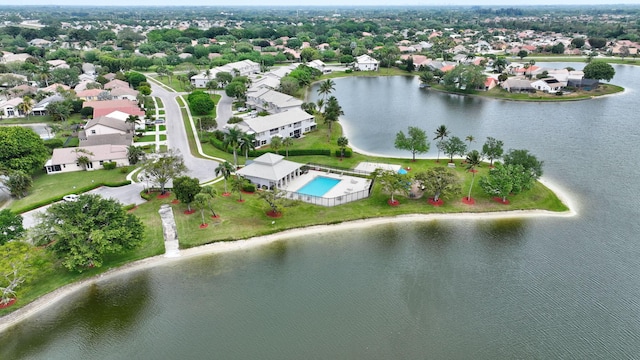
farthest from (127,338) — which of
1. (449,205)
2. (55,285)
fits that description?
(449,205)

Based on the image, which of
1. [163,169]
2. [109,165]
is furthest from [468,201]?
[109,165]

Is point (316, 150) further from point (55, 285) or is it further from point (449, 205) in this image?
point (55, 285)

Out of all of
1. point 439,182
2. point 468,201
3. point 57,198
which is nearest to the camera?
point 439,182

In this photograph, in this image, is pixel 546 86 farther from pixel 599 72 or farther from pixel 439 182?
pixel 439 182

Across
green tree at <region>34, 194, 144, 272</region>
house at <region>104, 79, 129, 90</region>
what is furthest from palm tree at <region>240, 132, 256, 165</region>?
house at <region>104, 79, 129, 90</region>

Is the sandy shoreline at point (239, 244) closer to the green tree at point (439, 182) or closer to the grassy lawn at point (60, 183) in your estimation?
the green tree at point (439, 182)
